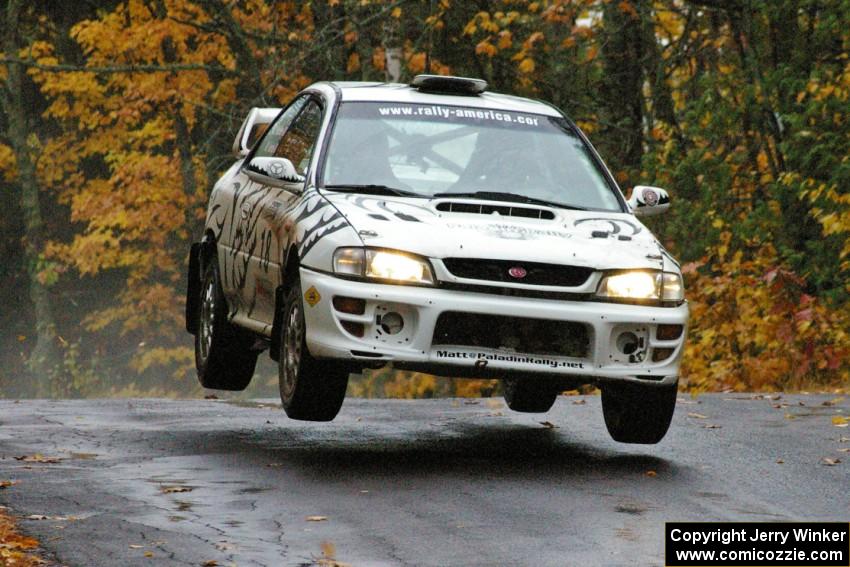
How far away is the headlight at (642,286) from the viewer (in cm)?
883

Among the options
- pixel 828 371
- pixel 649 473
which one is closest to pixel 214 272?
pixel 649 473

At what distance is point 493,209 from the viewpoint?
924 cm

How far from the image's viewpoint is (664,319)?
8969 mm

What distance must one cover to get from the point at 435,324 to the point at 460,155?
165 centimetres

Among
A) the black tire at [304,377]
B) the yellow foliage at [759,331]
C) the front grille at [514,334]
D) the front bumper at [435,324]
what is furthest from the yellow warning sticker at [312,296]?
the yellow foliage at [759,331]

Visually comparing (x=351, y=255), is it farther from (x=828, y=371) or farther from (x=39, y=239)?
(x=39, y=239)

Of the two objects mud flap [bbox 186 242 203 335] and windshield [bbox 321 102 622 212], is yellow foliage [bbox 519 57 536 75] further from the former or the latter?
windshield [bbox 321 102 622 212]

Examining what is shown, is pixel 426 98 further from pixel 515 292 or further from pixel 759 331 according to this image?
pixel 759 331

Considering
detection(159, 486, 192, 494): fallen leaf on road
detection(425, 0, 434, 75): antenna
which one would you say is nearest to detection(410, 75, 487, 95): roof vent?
detection(159, 486, 192, 494): fallen leaf on road

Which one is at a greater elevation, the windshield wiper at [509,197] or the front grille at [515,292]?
the windshield wiper at [509,197]

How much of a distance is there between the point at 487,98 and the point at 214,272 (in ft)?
7.55

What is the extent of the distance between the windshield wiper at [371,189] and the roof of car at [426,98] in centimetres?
95

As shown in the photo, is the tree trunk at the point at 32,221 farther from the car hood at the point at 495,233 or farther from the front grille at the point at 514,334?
the front grille at the point at 514,334

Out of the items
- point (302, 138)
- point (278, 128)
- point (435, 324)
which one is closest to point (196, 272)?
point (278, 128)
